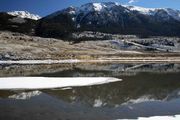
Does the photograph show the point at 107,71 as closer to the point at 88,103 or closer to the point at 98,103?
the point at 98,103

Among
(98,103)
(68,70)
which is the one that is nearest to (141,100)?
(98,103)

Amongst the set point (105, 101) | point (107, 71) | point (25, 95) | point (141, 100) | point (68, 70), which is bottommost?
point (107, 71)

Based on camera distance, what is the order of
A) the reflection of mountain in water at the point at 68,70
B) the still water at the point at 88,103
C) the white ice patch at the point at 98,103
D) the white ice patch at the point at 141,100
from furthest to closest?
1. the reflection of mountain in water at the point at 68,70
2. the white ice patch at the point at 141,100
3. the white ice patch at the point at 98,103
4. the still water at the point at 88,103

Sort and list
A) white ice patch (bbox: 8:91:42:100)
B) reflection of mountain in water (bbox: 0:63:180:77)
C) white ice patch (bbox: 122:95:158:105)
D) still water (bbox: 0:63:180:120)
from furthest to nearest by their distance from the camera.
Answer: reflection of mountain in water (bbox: 0:63:180:77)
white ice patch (bbox: 8:91:42:100)
white ice patch (bbox: 122:95:158:105)
still water (bbox: 0:63:180:120)

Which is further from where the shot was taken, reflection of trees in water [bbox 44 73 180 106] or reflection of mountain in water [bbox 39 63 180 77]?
reflection of mountain in water [bbox 39 63 180 77]

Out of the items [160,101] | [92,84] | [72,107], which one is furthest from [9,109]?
[92,84]

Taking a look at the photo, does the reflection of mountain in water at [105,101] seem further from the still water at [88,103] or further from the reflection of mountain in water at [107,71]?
the reflection of mountain in water at [107,71]

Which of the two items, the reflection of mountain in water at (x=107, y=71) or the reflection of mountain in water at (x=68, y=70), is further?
the reflection of mountain in water at (x=107, y=71)

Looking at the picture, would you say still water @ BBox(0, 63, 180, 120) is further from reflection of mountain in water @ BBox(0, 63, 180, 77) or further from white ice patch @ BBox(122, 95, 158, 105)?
reflection of mountain in water @ BBox(0, 63, 180, 77)

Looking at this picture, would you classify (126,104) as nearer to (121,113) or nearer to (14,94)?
(121,113)

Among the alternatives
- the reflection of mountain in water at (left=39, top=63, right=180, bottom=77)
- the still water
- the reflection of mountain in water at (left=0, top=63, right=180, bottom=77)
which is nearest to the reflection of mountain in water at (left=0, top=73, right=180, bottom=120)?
the still water

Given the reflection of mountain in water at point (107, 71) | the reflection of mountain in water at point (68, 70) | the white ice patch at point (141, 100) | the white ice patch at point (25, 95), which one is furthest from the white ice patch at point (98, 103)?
the reflection of mountain in water at point (68, 70)

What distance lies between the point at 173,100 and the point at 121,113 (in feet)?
25.8

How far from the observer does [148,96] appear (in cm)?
2911
